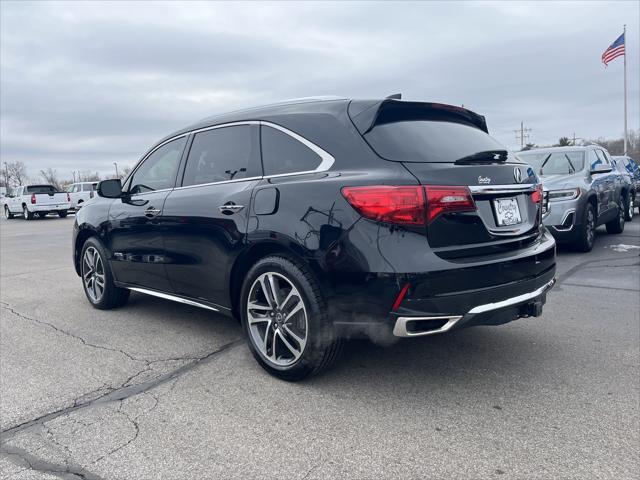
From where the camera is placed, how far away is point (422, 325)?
9.73 ft

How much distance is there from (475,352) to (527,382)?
0.59 meters

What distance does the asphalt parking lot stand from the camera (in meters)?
2.56

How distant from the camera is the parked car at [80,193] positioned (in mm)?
28047

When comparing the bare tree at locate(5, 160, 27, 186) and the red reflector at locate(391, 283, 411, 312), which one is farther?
the bare tree at locate(5, 160, 27, 186)

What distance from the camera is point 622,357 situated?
3.87m

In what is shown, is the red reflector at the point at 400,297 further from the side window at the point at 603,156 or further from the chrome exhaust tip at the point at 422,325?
the side window at the point at 603,156

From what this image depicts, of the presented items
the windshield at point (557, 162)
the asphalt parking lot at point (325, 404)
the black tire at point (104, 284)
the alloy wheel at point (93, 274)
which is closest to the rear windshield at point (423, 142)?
the asphalt parking lot at point (325, 404)

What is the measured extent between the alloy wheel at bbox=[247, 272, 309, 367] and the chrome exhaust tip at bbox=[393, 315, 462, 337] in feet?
1.96

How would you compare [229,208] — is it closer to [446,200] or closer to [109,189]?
[446,200]

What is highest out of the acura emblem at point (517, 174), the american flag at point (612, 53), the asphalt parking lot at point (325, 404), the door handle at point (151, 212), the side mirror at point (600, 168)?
the american flag at point (612, 53)

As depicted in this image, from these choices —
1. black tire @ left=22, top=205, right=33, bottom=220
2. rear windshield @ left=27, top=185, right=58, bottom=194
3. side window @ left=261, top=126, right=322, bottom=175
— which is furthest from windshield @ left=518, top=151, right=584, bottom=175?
black tire @ left=22, top=205, right=33, bottom=220

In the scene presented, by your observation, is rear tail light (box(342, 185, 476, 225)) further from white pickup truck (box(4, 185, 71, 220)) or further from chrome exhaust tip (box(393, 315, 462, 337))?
white pickup truck (box(4, 185, 71, 220))

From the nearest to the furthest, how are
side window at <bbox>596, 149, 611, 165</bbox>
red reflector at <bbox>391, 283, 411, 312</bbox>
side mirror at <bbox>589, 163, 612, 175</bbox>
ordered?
1. red reflector at <bbox>391, 283, 411, 312</bbox>
2. side mirror at <bbox>589, 163, 612, 175</bbox>
3. side window at <bbox>596, 149, 611, 165</bbox>

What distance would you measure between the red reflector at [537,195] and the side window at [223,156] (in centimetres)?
186
